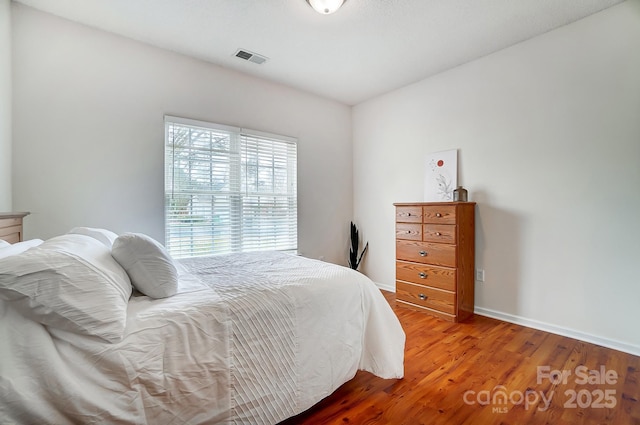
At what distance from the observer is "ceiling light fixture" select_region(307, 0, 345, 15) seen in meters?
2.01

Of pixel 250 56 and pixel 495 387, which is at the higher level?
pixel 250 56

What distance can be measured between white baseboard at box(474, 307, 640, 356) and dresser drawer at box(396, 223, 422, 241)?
98cm

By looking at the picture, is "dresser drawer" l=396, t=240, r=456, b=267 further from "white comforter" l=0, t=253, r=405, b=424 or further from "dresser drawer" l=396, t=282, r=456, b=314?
"white comforter" l=0, t=253, r=405, b=424

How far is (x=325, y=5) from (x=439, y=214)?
206 centimetres

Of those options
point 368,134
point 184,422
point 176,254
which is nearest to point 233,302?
point 184,422

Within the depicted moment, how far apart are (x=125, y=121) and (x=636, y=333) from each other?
4.51 m

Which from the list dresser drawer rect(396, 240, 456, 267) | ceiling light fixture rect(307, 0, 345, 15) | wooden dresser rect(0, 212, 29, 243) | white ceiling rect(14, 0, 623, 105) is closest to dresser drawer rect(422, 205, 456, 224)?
dresser drawer rect(396, 240, 456, 267)

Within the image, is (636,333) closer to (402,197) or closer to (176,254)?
(402,197)

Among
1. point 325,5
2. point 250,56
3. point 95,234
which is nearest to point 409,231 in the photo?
point 325,5

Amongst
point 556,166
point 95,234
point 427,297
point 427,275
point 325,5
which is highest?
point 325,5

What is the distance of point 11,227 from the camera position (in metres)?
1.62

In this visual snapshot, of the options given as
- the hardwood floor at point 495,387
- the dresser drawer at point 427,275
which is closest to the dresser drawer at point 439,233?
the dresser drawer at point 427,275

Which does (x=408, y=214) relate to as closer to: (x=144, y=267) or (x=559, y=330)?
(x=559, y=330)

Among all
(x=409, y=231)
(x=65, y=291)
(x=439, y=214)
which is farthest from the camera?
(x=409, y=231)
